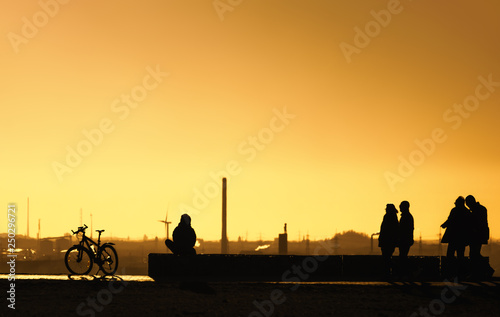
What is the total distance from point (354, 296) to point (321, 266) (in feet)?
17.6

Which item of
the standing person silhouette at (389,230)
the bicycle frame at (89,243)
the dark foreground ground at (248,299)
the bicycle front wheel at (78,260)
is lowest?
the dark foreground ground at (248,299)

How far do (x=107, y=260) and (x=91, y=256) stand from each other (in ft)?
1.40

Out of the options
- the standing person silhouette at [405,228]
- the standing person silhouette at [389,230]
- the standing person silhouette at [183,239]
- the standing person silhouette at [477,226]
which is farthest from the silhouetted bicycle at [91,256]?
the standing person silhouette at [477,226]

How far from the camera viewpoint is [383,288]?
58.2 ft

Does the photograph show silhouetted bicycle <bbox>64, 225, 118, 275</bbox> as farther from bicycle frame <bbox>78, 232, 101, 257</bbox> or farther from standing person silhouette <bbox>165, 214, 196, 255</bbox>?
standing person silhouette <bbox>165, 214, 196, 255</bbox>

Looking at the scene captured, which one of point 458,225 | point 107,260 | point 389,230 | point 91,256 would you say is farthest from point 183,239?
point 458,225

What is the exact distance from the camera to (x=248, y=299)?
607 inches

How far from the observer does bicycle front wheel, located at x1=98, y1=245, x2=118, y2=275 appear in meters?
20.8

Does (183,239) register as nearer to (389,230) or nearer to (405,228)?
(389,230)

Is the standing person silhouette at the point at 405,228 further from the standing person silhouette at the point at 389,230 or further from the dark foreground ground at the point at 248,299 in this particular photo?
the dark foreground ground at the point at 248,299

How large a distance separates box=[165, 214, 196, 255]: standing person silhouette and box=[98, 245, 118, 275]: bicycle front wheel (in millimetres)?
1460

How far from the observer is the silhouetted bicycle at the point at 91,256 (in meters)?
20.8

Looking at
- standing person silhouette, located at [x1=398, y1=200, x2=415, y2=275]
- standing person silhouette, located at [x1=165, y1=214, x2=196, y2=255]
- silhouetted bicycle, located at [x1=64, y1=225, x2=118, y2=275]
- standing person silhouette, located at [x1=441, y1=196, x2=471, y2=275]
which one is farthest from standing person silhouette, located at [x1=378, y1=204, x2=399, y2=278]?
silhouetted bicycle, located at [x1=64, y1=225, x2=118, y2=275]

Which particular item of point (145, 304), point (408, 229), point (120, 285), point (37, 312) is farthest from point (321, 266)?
point (37, 312)
